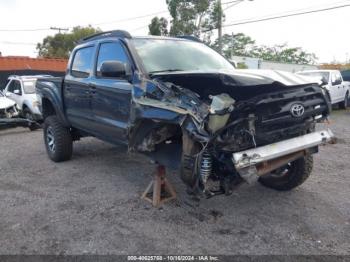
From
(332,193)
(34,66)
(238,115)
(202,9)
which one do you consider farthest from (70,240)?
(202,9)

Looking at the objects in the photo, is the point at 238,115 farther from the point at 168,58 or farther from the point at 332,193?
the point at 332,193

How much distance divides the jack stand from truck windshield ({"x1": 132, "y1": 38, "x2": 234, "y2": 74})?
1.24 m

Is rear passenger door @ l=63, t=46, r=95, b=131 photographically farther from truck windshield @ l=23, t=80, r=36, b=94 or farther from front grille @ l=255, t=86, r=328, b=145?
truck windshield @ l=23, t=80, r=36, b=94

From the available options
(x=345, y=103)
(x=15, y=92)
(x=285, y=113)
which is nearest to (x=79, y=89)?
(x=285, y=113)

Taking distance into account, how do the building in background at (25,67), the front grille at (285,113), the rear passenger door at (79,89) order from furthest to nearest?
1. the building in background at (25,67)
2. the rear passenger door at (79,89)
3. the front grille at (285,113)

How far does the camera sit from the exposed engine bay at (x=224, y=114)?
3.37 m

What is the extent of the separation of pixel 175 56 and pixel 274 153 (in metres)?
1.96

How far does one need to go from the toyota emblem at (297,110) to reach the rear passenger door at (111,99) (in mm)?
1862

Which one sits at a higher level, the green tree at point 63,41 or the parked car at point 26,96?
the green tree at point 63,41

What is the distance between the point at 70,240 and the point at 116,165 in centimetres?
284

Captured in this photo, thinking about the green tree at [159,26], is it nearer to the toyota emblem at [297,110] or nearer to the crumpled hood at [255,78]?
the crumpled hood at [255,78]

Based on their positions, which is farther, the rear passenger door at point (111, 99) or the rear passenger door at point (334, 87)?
the rear passenger door at point (334, 87)

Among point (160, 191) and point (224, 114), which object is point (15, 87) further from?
point (224, 114)

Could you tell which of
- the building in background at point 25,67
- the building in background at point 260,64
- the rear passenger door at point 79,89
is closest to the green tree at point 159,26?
the building in background at point 260,64
